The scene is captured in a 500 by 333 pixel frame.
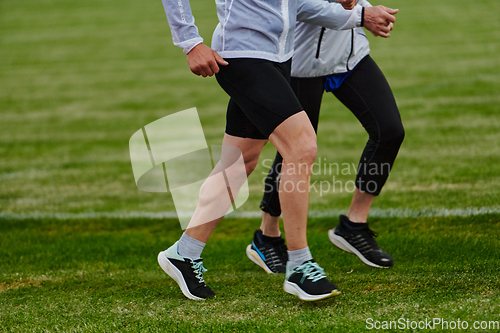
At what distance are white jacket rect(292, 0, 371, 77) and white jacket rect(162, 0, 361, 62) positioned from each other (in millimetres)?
550

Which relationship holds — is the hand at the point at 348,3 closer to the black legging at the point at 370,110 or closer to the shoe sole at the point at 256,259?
the black legging at the point at 370,110

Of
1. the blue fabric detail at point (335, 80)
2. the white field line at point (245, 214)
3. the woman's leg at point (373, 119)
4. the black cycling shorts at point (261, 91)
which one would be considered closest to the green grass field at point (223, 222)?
the white field line at point (245, 214)

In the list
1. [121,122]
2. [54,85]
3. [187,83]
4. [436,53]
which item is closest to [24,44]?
[54,85]

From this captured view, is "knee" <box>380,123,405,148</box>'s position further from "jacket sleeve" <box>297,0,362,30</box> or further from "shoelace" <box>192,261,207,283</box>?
"shoelace" <box>192,261,207,283</box>

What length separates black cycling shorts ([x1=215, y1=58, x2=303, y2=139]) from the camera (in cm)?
268

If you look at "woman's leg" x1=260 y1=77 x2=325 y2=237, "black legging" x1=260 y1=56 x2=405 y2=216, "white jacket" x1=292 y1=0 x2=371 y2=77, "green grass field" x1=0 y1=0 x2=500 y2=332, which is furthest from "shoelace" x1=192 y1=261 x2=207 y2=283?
"white jacket" x1=292 y1=0 x2=371 y2=77

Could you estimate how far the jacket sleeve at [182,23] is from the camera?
8.74ft

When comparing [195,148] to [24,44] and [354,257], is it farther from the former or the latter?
[24,44]

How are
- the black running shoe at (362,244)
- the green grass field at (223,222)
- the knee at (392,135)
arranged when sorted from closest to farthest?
the green grass field at (223,222) < the knee at (392,135) < the black running shoe at (362,244)

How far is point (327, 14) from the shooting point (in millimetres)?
3074

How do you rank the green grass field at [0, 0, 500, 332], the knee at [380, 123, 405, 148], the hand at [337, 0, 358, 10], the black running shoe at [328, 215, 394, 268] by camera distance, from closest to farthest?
the green grass field at [0, 0, 500, 332] → the hand at [337, 0, 358, 10] → the knee at [380, 123, 405, 148] → the black running shoe at [328, 215, 394, 268]

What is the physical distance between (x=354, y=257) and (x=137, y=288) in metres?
1.48

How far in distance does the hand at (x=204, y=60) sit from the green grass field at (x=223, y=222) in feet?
4.12

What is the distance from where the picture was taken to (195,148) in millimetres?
8375
